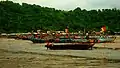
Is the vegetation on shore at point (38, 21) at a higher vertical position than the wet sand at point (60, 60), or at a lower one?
higher

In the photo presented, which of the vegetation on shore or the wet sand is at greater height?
the vegetation on shore

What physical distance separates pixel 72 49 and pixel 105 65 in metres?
24.9

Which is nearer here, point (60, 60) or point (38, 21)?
point (60, 60)

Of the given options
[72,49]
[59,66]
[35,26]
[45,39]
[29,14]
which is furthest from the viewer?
[29,14]

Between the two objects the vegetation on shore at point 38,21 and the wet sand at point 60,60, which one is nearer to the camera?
the wet sand at point 60,60

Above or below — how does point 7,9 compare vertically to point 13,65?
above


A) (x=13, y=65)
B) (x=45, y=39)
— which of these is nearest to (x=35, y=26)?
(x=45, y=39)

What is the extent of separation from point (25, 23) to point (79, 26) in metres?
30.3

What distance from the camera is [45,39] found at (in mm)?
93438

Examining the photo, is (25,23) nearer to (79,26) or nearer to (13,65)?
(79,26)

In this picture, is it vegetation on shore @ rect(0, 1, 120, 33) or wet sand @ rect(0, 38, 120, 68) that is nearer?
wet sand @ rect(0, 38, 120, 68)

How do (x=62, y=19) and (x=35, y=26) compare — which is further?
(x=62, y=19)

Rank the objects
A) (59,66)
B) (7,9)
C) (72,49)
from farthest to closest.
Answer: (7,9) < (72,49) < (59,66)

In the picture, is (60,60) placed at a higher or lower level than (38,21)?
lower
